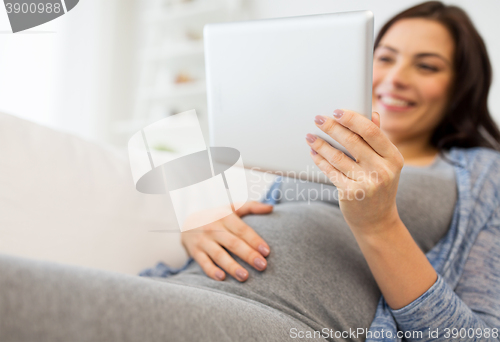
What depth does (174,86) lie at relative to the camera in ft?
8.54

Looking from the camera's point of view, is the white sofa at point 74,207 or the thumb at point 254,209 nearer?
the white sofa at point 74,207

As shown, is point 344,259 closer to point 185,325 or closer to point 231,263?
point 231,263

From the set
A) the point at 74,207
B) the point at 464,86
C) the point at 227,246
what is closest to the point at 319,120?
the point at 227,246

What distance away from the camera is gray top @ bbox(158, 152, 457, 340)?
59 cm

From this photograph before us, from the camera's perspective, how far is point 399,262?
0.60 m

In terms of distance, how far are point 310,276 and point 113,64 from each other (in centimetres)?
276

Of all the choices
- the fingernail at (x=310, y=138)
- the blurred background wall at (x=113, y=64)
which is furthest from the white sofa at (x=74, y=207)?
the blurred background wall at (x=113, y=64)

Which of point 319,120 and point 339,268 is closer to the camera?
point 319,120

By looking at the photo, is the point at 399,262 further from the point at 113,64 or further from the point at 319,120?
the point at 113,64

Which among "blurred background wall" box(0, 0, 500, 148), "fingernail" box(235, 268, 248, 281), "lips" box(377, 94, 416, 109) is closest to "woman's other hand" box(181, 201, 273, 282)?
"fingernail" box(235, 268, 248, 281)

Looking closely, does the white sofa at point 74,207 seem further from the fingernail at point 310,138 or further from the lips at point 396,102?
the lips at point 396,102

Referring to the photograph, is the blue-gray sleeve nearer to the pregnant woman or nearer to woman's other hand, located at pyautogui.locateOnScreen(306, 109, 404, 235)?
the pregnant woman

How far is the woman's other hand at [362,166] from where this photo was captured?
1.68 ft

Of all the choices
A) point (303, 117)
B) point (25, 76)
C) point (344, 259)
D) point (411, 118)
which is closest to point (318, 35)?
point (303, 117)
